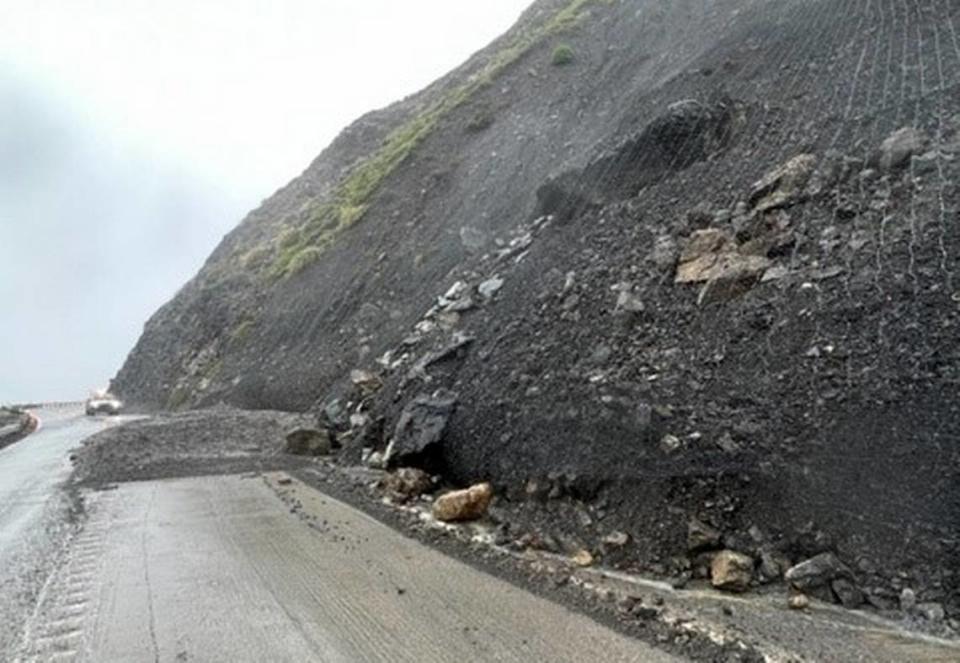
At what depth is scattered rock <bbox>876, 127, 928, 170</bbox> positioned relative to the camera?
8117mm

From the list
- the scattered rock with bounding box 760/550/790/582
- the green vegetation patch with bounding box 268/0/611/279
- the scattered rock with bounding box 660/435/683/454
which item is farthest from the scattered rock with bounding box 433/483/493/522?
the green vegetation patch with bounding box 268/0/611/279

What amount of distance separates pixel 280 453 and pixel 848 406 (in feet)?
33.1

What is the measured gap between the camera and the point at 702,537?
571 centimetres

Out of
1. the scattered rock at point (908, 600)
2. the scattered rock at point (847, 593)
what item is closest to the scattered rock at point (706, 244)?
the scattered rock at point (847, 593)

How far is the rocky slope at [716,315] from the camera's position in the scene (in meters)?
5.62

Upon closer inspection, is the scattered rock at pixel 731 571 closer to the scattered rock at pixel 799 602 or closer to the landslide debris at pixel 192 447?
the scattered rock at pixel 799 602

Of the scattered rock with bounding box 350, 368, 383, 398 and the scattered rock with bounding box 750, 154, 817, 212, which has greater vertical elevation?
the scattered rock with bounding box 750, 154, 817, 212

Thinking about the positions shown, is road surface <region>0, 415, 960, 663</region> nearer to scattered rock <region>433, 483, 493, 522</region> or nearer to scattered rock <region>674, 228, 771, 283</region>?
scattered rock <region>433, 483, 493, 522</region>

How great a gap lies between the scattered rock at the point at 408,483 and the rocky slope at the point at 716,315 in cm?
34

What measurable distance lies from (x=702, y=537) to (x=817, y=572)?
2.89 ft

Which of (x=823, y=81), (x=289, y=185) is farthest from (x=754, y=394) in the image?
(x=289, y=185)

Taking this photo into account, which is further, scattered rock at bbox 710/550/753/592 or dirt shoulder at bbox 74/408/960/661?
scattered rock at bbox 710/550/753/592

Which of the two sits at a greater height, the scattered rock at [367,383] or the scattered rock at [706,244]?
the scattered rock at [706,244]

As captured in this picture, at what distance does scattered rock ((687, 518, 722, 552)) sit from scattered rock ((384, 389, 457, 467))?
4.14 metres
